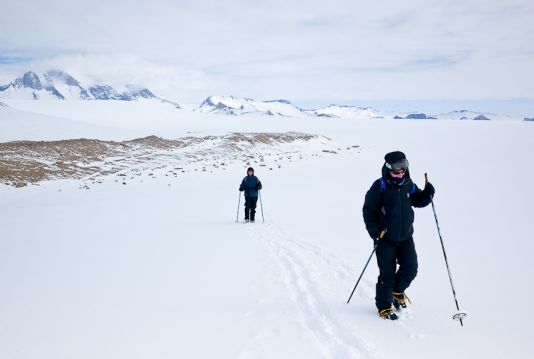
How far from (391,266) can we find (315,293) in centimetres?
167

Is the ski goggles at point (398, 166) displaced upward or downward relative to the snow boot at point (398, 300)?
upward

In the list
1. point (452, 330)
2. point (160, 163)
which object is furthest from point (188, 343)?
point (160, 163)

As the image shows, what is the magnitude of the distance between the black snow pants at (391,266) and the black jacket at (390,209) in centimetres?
16

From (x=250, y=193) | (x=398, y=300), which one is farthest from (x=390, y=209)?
(x=250, y=193)

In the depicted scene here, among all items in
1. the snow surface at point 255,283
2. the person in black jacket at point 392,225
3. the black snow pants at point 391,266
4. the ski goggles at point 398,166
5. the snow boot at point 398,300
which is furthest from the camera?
the snow boot at point 398,300

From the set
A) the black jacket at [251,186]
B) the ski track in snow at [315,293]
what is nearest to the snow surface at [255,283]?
the ski track in snow at [315,293]

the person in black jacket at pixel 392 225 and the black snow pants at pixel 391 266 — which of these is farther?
the black snow pants at pixel 391 266

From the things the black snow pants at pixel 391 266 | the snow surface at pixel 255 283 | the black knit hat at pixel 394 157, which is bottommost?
the snow surface at pixel 255 283

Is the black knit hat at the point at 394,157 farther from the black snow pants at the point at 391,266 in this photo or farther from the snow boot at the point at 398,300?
the snow boot at the point at 398,300

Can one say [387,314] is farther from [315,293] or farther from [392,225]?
[315,293]

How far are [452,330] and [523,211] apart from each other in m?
10.0

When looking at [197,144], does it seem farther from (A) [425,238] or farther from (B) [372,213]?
(B) [372,213]

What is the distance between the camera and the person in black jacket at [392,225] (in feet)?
18.9

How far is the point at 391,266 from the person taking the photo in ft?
19.5
